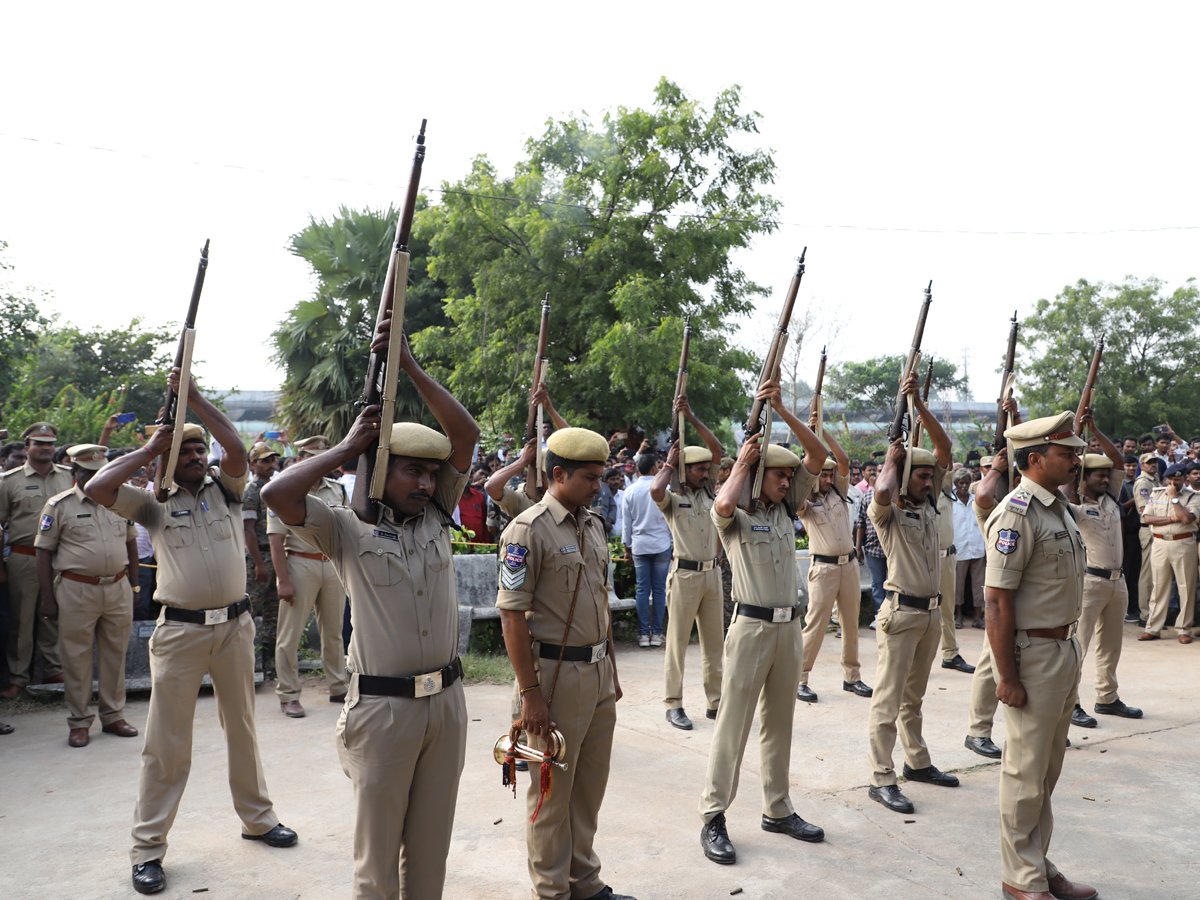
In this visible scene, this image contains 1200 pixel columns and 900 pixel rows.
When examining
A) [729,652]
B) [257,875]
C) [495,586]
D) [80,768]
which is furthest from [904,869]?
[495,586]

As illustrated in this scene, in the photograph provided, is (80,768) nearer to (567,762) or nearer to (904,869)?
(567,762)

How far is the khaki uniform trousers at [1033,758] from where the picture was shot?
411 centimetres

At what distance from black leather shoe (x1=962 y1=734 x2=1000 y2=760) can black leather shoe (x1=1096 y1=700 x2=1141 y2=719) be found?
163 centimetres

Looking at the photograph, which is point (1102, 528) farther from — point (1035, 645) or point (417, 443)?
point (417, 443)

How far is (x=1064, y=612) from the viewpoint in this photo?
4.20m

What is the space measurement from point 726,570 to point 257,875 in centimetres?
718

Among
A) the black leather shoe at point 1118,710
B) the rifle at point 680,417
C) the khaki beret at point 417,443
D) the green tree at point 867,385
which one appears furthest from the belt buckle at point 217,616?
the green tree at point 867,385

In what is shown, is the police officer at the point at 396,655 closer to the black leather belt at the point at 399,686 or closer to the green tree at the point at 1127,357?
the black leather belt at the point at 399,686

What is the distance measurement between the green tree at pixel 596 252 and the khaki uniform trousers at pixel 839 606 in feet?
27.7

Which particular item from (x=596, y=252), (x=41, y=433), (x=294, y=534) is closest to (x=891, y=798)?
(x=294, y=534)

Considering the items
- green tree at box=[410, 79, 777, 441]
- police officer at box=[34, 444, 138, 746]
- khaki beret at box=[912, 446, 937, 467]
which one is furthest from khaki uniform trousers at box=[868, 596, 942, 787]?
green tree at box=[410, 79, 777, 441]

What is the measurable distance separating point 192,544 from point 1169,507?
1059 cm

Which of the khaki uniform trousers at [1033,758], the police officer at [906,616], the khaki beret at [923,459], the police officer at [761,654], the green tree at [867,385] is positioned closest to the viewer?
the khaki uniform trousers at [1033,758]

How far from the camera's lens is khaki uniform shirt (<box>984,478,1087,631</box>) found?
4203 mm
